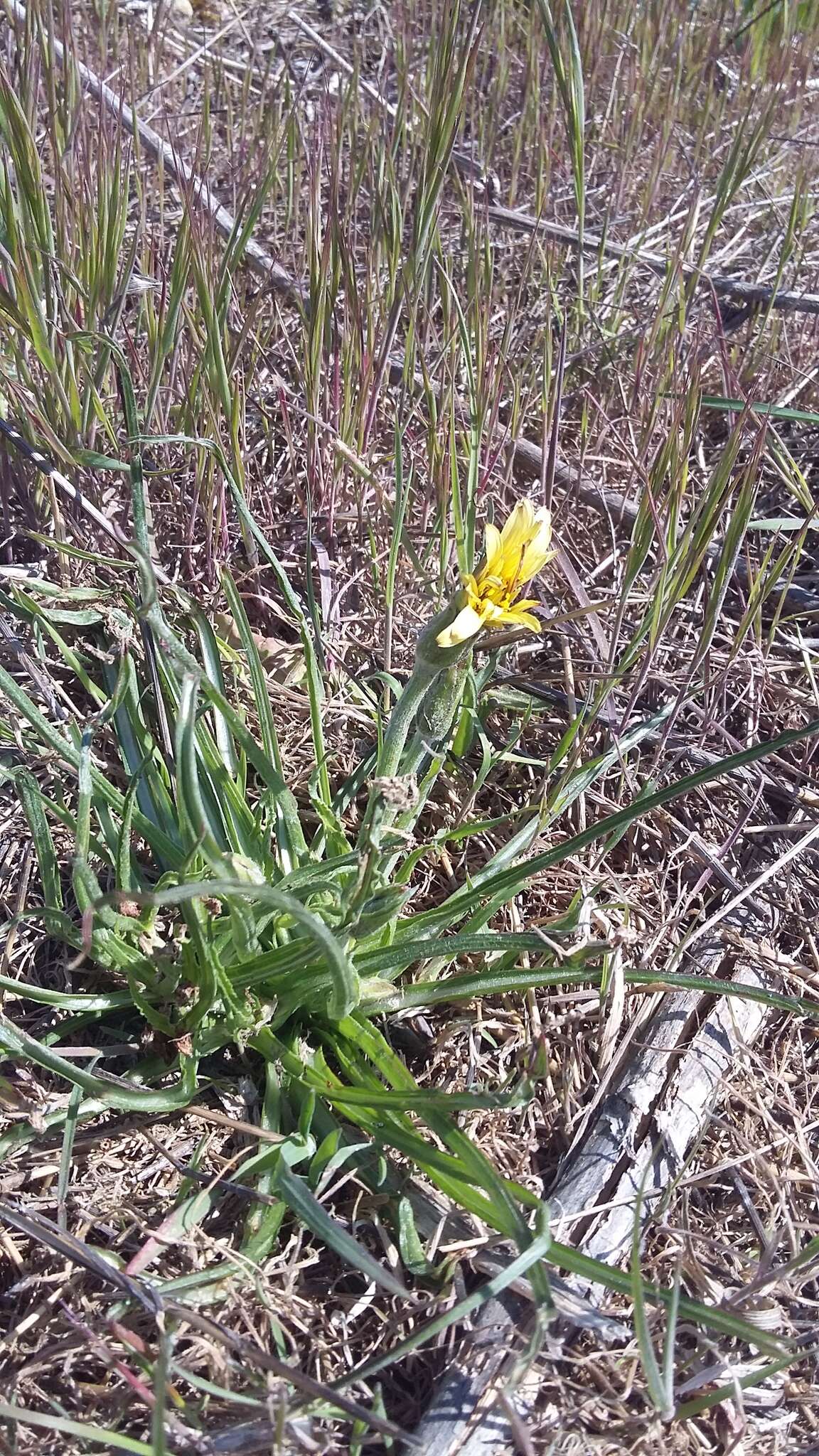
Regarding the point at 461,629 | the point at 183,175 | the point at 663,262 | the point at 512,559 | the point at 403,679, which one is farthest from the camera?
the point at 663,262

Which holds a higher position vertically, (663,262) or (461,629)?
(663,262)

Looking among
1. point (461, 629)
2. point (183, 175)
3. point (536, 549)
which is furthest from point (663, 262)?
point (461, 629)

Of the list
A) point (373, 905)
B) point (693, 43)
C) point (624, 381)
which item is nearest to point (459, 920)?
point (373, 905)

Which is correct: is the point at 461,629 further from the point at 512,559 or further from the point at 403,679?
the point at 403,679

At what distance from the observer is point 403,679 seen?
2041 millimetres

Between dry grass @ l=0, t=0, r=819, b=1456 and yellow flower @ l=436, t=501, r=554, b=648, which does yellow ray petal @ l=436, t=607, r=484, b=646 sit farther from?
dry grass @ l=0, t=0, r=819, b=1456

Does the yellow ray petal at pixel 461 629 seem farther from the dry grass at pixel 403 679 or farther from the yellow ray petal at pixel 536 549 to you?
the dry grass at pixel 403 679

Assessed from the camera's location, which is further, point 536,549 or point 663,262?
point 663,262

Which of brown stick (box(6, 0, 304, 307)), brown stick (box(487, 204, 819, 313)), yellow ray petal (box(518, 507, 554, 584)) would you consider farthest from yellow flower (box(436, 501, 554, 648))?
brown stick (box(487, 204, 819, 313))

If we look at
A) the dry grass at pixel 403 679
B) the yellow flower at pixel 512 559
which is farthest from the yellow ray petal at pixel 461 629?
the dry grass at pixel 403 679

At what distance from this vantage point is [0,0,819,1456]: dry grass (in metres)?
1.33

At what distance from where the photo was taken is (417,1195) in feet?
4.68

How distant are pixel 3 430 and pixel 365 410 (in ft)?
2.34

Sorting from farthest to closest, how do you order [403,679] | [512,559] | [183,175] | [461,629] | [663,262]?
[663,262], [403,679], [183,175], [512,559], [461,629]
